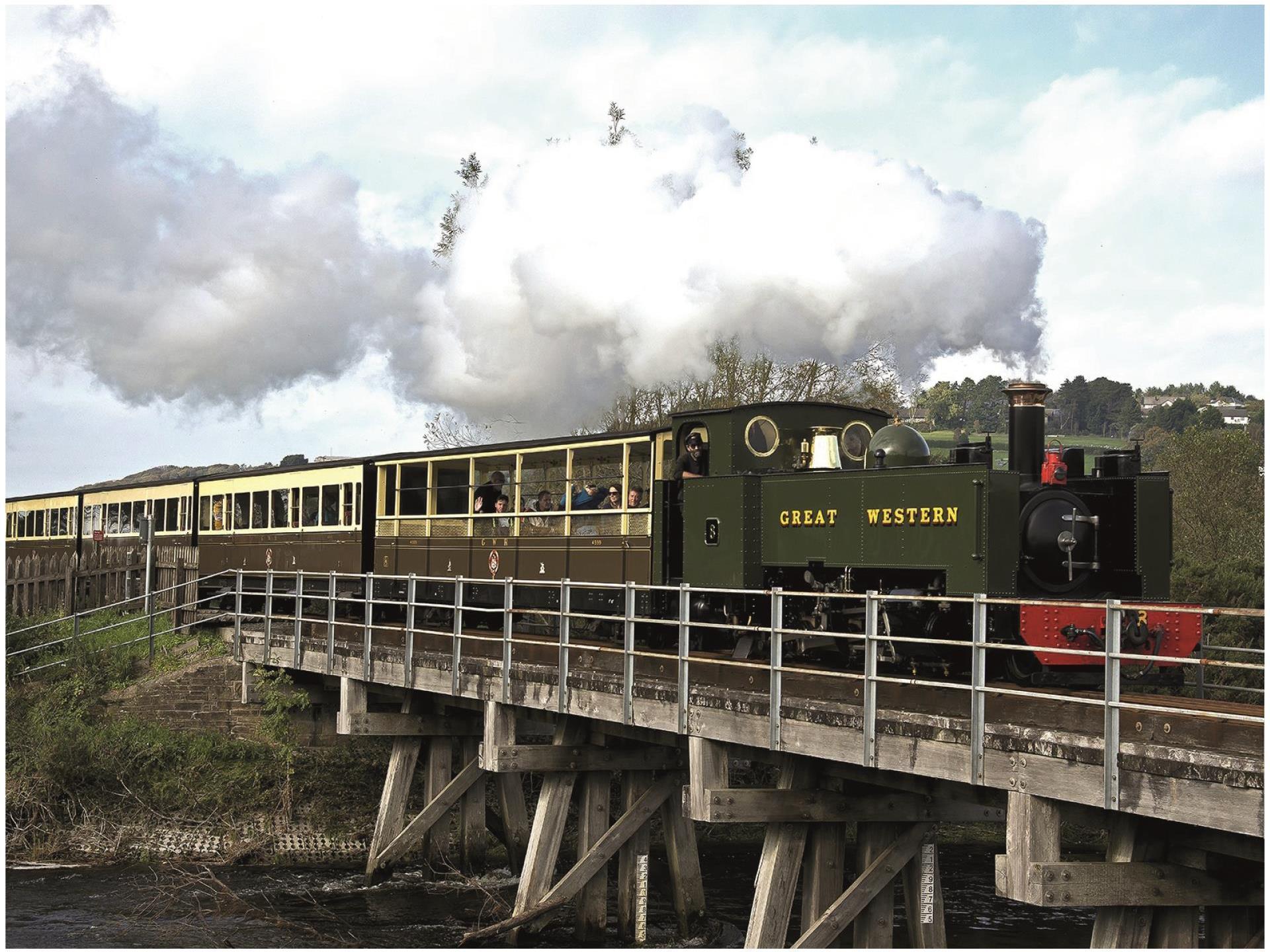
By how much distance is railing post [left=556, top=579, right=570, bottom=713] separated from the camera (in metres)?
13.0

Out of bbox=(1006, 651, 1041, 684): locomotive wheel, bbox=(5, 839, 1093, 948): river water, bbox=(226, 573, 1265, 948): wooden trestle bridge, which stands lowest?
bbox=(5, 839, 1093, 948): river water

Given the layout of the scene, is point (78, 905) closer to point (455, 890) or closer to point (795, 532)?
point (455, 890)

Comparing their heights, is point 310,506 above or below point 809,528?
above

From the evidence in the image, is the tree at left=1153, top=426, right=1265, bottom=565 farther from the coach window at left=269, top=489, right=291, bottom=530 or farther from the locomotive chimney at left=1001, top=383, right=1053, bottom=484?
the locomotive chimney at left=1001, top=383, right=1053, bottom=484

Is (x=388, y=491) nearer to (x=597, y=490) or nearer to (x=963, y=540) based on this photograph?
(x=597, y=490)

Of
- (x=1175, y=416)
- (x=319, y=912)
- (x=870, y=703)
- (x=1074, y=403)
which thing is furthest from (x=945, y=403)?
(x=870, y=703)

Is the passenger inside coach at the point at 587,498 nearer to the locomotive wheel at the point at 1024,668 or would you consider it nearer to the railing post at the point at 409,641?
the railing post at the point at 409,641

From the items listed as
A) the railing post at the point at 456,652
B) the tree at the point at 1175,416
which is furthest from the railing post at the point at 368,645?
the tree at the point at 1175,416

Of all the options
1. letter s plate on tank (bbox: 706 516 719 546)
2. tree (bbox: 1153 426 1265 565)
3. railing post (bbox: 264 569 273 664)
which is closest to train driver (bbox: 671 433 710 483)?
letter s plate on tank (bbox: 706 516 719 546)

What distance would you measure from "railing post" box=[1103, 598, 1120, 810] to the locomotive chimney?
5630 millimetres

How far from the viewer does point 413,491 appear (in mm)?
21500

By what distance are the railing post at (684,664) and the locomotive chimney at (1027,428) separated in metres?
3.85

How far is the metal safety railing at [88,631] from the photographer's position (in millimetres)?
21266

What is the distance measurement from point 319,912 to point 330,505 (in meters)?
8.49
